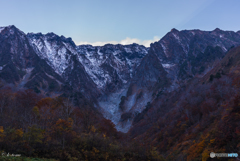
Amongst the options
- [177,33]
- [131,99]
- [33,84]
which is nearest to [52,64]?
[33,84]

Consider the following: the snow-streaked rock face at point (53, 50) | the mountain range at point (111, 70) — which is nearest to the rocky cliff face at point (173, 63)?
the mountain range at point (111, 70)

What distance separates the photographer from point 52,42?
184000 millimetres

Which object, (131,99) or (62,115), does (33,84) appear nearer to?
(131,99)

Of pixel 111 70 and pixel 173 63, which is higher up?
pixel 111 70

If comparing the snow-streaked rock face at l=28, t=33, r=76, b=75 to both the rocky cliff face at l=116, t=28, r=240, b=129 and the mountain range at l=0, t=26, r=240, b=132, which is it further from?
the rocky cliff face at l=116, t=28, r=240, b=129

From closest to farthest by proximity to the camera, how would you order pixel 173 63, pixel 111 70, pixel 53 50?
pixel 173 63, pixel 53 50, pixel 111 70

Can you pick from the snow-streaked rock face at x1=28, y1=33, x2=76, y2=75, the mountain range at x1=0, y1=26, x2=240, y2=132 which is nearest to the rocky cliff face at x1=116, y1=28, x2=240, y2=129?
the mountain range at x1=0, y1=26, x2=240, y2=132

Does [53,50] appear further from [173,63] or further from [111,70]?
[173,63]

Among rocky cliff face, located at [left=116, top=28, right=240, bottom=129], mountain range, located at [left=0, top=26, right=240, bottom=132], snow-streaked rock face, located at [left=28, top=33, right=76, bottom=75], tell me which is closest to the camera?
mountain range, located at [left=0, top=26, right=240, bottom=132]

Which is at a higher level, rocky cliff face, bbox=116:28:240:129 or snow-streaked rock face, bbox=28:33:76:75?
snow-streaked rock face, bbox=28:33:76:75

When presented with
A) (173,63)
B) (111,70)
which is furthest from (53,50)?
(173,63)

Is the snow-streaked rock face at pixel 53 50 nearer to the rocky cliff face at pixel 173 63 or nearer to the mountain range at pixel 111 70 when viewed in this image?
the mountain range at pixel 111 70

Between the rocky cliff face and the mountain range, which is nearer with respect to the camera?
the mountain range

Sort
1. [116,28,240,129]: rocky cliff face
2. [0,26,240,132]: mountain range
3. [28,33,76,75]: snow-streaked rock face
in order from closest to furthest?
[0,26,240,132]: mountain range, [116,28,240,129]: rocky cliff face, [28,33,76,75]: snow-streaked rock face
